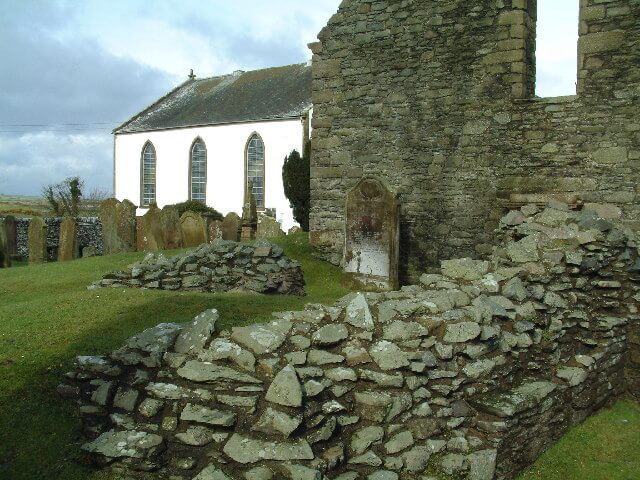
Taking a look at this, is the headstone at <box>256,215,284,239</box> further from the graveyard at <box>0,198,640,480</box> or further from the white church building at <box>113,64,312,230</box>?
the white church building at <box>113,64,312,230</box>

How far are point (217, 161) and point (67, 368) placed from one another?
3067cm

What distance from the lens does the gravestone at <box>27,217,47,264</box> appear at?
16656 millimetres

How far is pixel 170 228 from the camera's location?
54.4 feet

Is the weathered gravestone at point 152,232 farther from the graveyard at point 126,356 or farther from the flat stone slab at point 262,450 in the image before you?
the flat stone slab at point 262,450

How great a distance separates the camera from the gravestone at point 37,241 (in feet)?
54.6

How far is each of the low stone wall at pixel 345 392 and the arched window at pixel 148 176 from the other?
34.9 meters

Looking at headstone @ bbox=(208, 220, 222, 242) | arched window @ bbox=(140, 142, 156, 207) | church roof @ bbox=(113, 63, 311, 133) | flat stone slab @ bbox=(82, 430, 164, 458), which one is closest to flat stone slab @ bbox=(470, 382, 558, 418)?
flat stone slab @ bbox=(82, 430, 164, 458)

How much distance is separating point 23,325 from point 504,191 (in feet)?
28.1

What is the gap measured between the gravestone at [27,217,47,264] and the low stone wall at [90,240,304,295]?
711 cm

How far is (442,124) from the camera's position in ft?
40.7

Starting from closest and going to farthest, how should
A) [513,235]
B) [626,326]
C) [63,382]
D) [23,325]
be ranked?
[63,382], [23,325], [626,326], [513,235]

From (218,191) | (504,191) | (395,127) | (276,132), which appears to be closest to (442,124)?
(395,127)

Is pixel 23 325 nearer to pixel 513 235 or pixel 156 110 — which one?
pixel 513 235

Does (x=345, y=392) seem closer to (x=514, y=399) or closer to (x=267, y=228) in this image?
(x=514, y=399)
